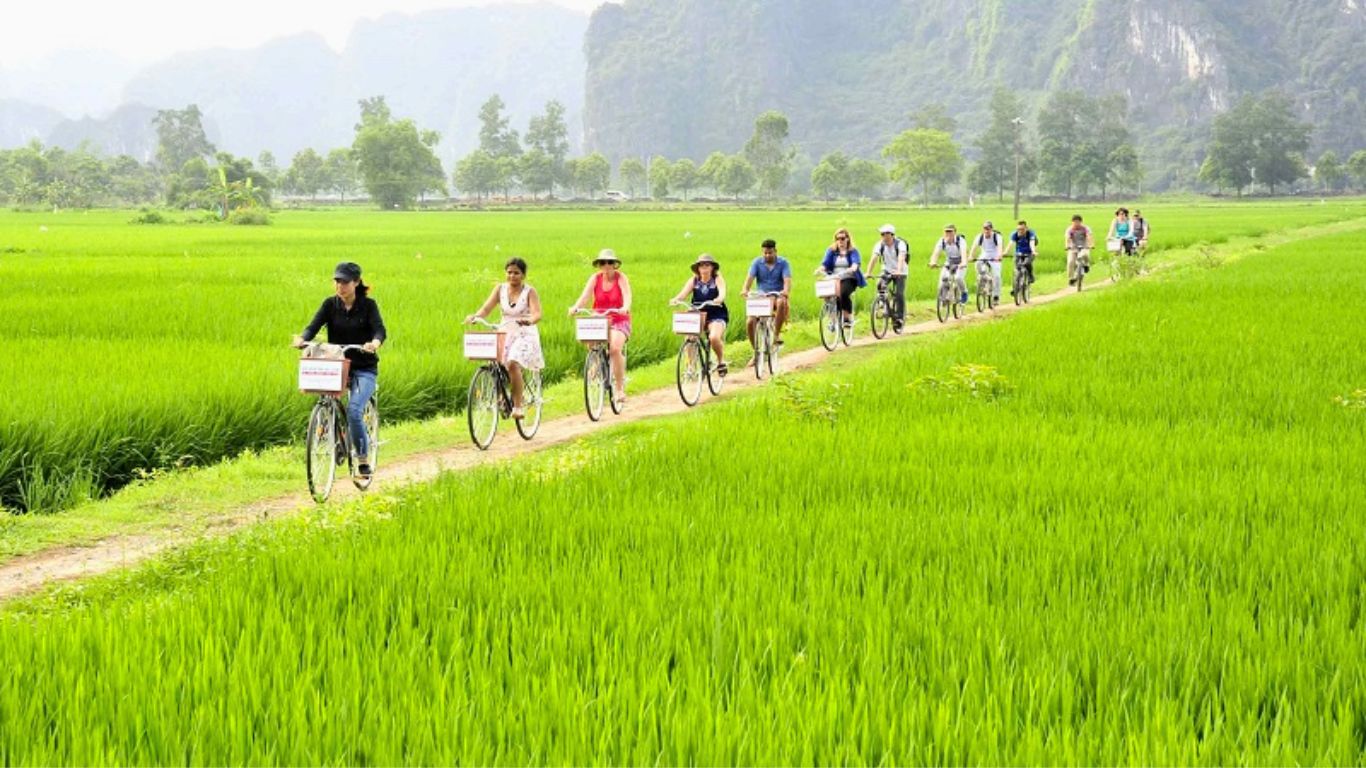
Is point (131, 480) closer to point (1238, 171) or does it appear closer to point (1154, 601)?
point (1154, 601)

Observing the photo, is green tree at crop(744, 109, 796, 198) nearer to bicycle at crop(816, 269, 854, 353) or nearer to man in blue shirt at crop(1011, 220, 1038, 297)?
man in blue shirt at crop(1011, 220, 1038, 297)

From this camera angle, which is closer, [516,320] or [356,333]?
[356,333]

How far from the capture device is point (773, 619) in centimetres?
417

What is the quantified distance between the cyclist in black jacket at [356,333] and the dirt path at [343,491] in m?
0.41

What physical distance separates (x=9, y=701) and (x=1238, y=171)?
13362cm

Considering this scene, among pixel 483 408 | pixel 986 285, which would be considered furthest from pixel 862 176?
pixel 483 408

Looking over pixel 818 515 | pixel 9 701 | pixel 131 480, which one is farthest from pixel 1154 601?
pixel 131 480

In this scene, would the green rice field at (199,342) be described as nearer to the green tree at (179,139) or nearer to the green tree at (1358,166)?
the green tree at (1358,166)

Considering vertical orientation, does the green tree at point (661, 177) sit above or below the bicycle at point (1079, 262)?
above

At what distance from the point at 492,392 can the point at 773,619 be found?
20.5 feet

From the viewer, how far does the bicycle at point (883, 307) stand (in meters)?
18.0

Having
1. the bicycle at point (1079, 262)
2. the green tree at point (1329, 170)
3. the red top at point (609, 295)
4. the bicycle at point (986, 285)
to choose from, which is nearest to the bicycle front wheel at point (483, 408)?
the red top at point (609, 295)

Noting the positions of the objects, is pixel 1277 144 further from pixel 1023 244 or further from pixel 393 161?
pixel 1023 244

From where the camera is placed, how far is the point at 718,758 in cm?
301
